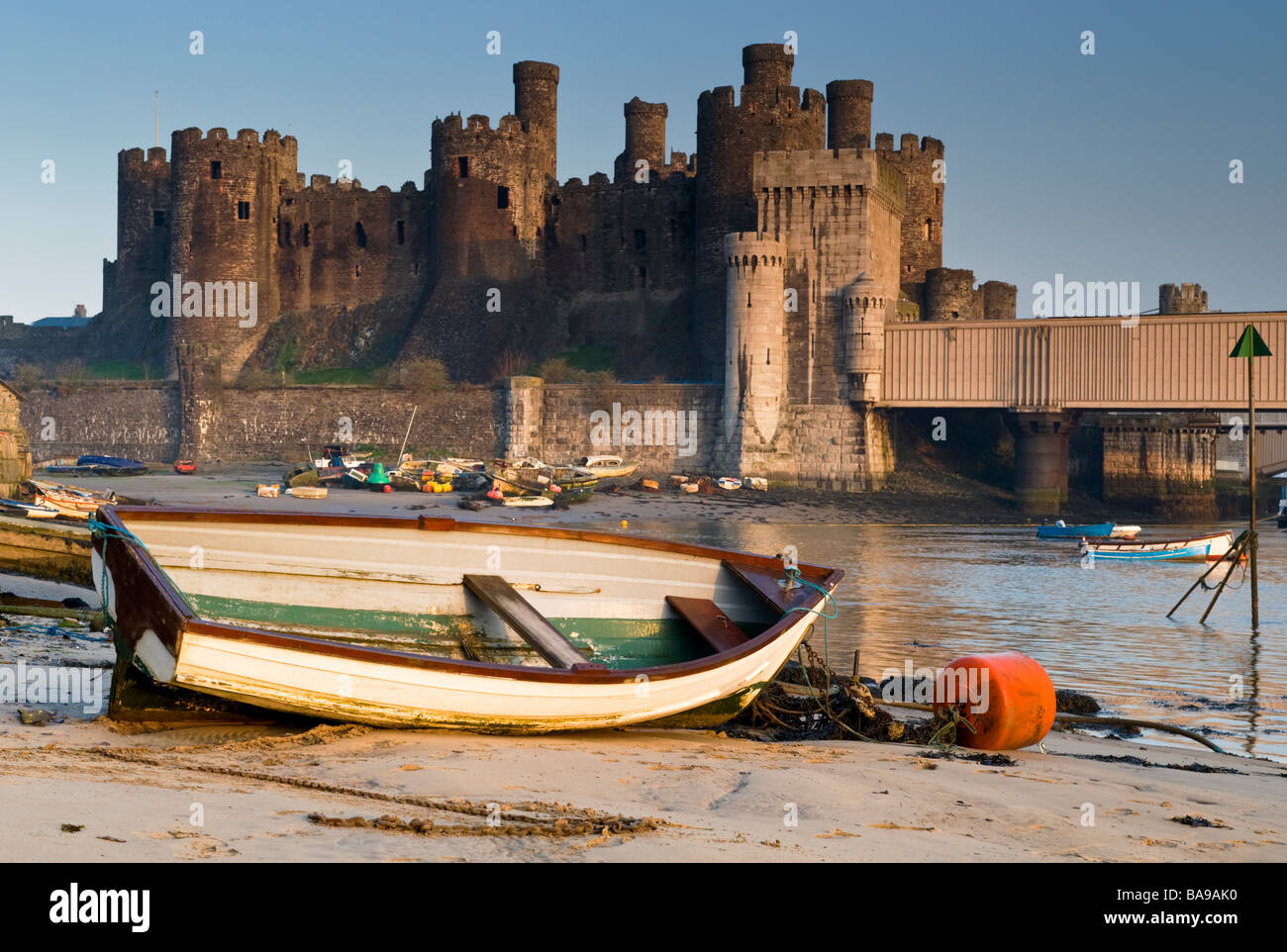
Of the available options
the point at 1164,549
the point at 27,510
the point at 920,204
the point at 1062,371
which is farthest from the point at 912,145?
the point at 27,510

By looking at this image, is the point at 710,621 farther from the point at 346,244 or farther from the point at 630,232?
the point at 346,244

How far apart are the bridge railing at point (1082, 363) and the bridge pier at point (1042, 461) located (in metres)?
0.58

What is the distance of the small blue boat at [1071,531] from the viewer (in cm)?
3626

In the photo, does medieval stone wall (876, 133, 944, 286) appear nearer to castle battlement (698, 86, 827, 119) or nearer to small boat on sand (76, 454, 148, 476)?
castle battlement (698, 86, 827, 119)

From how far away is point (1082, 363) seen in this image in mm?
43938

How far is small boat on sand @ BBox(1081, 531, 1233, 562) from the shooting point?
31.2m

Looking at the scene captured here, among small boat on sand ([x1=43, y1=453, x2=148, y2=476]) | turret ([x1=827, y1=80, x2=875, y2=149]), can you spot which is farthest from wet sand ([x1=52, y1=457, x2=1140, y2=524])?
turret ([x1=827, y1=80, x2=875, y2=149])

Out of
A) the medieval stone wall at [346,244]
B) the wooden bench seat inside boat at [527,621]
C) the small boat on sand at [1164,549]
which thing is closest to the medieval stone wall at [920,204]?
the medieval stone wall at [346,244]

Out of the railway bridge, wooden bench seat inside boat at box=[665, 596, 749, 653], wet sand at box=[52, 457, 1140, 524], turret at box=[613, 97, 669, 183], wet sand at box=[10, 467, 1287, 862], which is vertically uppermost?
turret at box=[613, 97, 669, 183]

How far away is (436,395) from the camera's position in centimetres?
5156

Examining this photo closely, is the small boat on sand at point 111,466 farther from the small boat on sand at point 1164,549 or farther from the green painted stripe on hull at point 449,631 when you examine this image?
the green painted stripe on hull at point 449,631

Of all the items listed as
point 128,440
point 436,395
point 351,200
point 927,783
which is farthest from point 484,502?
point 927,783

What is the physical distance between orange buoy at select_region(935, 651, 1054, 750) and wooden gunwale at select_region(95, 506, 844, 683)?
49.7 inches
